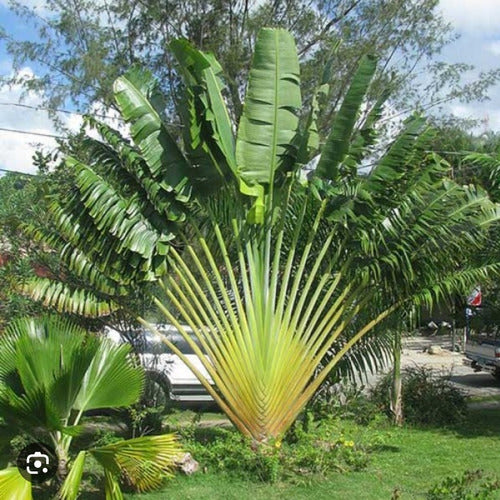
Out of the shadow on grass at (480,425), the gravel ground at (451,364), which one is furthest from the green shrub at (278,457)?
the gravel ground at (451,364)

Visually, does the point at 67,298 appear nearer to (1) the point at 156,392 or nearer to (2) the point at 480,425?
(1) the point at 156,392

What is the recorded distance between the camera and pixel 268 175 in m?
9.50

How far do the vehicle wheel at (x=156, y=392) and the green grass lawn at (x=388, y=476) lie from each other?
2.56 m

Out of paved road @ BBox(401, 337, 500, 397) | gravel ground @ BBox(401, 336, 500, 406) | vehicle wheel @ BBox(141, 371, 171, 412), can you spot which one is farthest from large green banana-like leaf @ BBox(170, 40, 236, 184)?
paved road @ BBox(401, 337, 500, 397)

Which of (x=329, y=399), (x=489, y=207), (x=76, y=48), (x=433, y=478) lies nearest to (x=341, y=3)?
(x=76, y=48)

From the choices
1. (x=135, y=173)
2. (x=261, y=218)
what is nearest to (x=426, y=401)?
(x=261, y=218)

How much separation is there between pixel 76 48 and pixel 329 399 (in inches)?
449

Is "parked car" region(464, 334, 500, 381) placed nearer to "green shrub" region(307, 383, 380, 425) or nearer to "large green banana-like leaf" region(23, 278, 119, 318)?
"green shrub" region(307, 383, 380, 425)

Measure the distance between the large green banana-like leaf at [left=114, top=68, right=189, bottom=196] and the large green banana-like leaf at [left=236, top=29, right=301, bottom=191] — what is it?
2.85 ft

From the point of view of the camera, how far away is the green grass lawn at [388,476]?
8.06m

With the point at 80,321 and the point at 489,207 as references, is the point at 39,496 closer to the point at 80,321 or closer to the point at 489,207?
the point at 80,321

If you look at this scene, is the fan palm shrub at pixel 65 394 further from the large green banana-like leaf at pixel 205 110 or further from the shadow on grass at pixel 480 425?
the shadow on grass at pixel 480 425

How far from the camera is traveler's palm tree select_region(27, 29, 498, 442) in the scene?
9.30 meters
